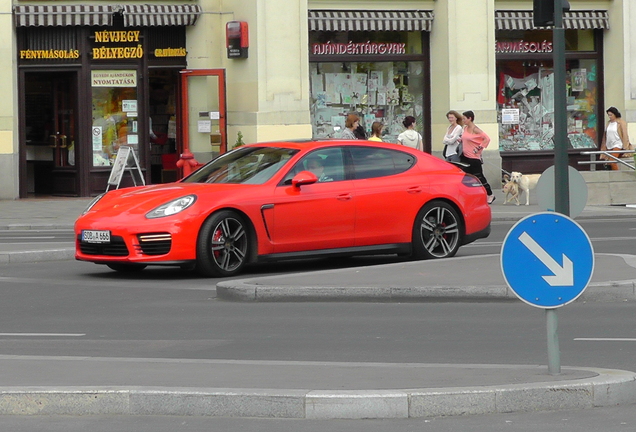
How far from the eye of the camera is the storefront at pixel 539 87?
2792 centimetres

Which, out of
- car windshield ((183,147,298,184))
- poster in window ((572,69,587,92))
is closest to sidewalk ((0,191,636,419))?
car windshield ((183,147,298,184))

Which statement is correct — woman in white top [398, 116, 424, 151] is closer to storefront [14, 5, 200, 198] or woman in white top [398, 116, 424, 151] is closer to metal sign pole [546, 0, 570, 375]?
storefront [14, 5, 200, 198]

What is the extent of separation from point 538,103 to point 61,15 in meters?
10.7

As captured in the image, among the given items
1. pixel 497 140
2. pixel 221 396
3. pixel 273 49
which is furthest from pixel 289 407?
pixel 497 140

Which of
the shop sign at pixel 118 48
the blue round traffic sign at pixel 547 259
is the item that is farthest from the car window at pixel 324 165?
the shop sign at pixel 118 48

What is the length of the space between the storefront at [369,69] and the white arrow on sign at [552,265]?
19.6 metres

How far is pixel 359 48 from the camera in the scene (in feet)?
88.2

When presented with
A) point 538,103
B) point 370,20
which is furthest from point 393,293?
point 538,103

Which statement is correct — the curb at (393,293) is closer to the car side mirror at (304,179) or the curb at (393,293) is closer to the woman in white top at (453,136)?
the car side mirror at (304,179)

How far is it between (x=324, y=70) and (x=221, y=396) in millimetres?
20841

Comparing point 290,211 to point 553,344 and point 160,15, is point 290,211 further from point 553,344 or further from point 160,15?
point 160,15

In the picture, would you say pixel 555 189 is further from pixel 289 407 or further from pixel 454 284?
pixel 289 407

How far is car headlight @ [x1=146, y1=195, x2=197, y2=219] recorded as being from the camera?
1257cm

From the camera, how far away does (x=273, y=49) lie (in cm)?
2530
